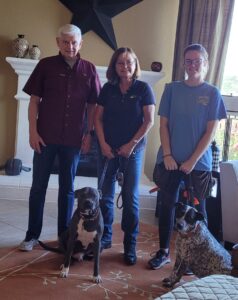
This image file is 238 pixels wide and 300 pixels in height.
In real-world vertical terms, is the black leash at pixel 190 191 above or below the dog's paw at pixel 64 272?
above

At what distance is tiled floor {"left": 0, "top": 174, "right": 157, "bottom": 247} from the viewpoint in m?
3.09

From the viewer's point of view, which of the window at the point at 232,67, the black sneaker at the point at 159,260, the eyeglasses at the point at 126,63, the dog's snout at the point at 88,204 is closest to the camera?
the dog's snout at the point at 88,204

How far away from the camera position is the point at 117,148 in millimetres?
2559

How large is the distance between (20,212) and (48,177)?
Result: 1.07 meters

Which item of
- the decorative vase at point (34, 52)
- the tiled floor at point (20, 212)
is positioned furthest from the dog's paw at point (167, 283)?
the decorative vase at point (34, 52)

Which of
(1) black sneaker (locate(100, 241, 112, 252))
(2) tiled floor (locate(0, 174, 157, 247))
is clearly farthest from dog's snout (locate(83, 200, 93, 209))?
(2) tiled floor (locate(0, 174, 157, 247))

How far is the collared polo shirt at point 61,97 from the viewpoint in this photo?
8.54 ft

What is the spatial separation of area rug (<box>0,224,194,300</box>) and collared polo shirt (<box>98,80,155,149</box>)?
74 centimetres

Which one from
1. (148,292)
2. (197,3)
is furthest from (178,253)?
(197,3)

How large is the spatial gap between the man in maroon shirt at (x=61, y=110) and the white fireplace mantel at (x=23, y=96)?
1.70 m

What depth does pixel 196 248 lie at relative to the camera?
2.27 meters

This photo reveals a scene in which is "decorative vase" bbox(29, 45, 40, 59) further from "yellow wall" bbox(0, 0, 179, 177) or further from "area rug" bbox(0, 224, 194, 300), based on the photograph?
"area rug" bbox(0, 224, 194, 300)

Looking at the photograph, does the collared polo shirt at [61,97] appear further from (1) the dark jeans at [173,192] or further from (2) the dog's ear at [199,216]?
(2) the dog's ear at [199,216]

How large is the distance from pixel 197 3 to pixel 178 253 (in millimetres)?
2739
